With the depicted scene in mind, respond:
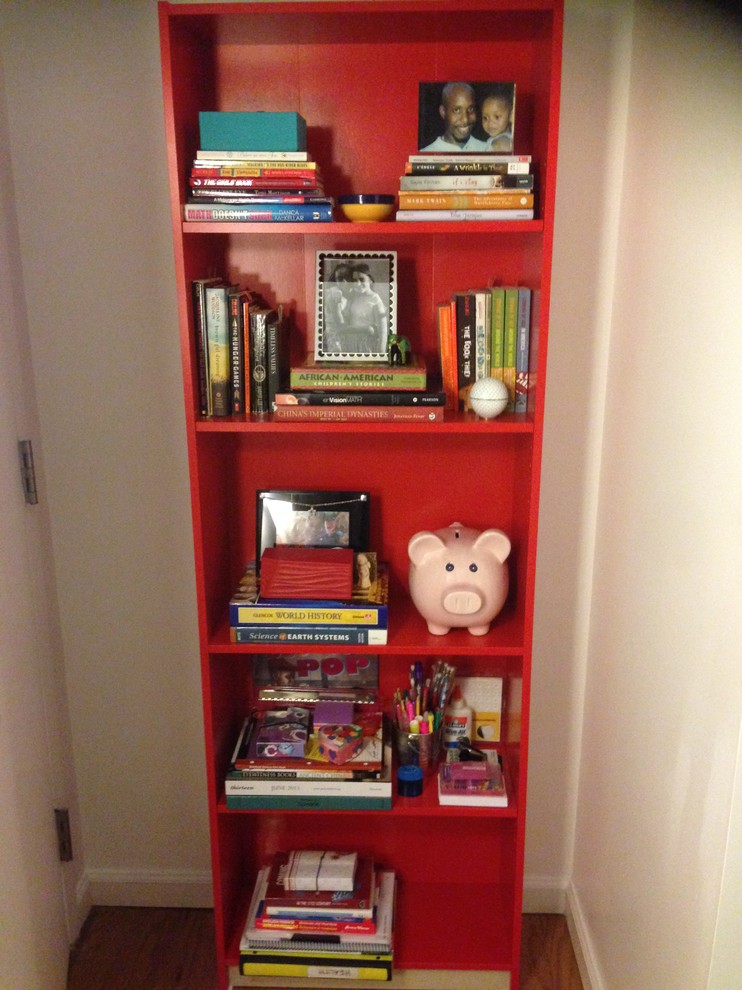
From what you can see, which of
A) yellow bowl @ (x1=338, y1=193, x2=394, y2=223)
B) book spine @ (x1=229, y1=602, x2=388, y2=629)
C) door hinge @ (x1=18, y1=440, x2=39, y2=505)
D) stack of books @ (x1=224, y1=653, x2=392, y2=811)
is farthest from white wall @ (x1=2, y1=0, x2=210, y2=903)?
yellow bowl @ (x1=338, y1=193, x2=394, y2=223)

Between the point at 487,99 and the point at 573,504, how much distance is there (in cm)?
90

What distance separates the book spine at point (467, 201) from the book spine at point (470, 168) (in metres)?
0.04

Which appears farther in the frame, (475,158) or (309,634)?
(309,634)

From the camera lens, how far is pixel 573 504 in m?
1.97

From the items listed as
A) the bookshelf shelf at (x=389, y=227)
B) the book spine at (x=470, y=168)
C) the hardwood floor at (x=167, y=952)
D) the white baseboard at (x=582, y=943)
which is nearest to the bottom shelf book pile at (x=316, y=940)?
the hardwood floor at (x=167, y=952)

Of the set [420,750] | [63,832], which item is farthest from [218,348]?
[63,832]

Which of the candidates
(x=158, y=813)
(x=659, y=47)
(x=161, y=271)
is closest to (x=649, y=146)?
(x=659, y=47)

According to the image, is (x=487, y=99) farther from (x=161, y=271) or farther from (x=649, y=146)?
(x=161, y=271)

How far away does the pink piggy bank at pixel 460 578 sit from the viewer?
1761 millimetres

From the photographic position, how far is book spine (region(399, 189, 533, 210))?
1.56 m

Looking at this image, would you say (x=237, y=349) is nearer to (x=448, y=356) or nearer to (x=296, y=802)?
(x=448, y=356)

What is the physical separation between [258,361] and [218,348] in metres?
0.08

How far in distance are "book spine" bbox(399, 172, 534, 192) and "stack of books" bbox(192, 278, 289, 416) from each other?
386 mm

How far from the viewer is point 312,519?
6.29 ft
